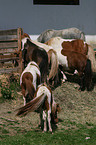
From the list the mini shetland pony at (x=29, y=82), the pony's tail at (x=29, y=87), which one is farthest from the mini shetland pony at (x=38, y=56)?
the pony's tail at (x=29, y=87)

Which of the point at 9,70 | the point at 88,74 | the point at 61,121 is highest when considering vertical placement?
the point at 9,70

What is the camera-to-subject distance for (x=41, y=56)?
887 cm

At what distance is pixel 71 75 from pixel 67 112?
9.67 ft

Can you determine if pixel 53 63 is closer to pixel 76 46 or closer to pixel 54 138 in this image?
pixel 76 46

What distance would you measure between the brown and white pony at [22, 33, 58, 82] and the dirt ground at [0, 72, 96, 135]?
926 millimetres

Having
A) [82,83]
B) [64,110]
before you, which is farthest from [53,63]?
[64,110]

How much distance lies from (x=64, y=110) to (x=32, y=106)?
3111 millimetres

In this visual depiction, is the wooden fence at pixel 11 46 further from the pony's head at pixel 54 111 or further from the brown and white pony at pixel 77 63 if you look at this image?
the pony's head at pixel 54 111

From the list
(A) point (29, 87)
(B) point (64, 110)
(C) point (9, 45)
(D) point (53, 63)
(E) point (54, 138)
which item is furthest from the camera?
(C) point (9, 45)

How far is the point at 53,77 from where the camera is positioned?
9219mm

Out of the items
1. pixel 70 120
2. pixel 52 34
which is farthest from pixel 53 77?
pixel 52 34

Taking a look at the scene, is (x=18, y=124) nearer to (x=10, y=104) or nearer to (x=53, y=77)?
(x=10, y=104)

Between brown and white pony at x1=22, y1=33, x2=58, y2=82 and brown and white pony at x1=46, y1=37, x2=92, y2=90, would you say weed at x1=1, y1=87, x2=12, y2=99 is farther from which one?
brown and white pony at x1=46, y1=37, x2=92, y2=90

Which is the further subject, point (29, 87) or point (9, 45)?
point (9, 45)
